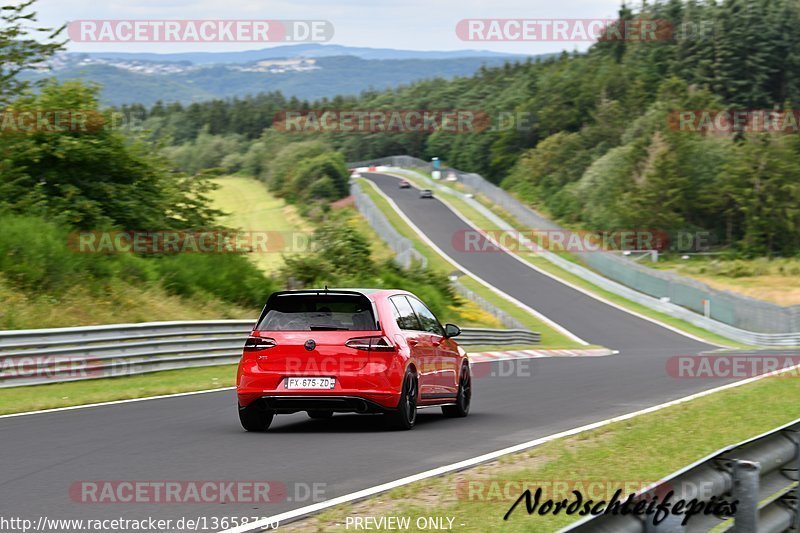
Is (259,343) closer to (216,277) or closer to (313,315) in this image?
(313,315)

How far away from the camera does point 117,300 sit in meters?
25.9

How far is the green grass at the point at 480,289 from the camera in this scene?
158 ft

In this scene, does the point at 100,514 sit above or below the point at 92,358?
above

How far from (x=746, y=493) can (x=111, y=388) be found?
1439 cm

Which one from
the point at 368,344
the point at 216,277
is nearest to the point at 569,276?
the point at 216,277

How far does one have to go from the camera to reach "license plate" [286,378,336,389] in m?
11.9

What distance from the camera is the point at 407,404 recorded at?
488 inches

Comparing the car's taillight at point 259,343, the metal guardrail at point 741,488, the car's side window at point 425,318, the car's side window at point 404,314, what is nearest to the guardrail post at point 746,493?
the metal guardrail at point 741,488

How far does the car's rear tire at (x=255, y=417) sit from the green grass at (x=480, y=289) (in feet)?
89.9

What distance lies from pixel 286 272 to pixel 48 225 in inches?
415

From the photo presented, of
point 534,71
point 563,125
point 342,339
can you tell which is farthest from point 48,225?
point 534,71

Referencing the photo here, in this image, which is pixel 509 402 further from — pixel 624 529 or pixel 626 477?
pixel 624 529

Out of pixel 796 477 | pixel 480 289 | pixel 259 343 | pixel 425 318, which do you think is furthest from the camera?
pixel 480 289

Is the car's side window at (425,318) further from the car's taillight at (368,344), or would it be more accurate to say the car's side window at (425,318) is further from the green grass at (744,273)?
the green grass at (744,273)
